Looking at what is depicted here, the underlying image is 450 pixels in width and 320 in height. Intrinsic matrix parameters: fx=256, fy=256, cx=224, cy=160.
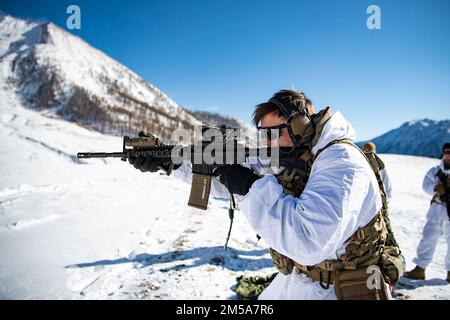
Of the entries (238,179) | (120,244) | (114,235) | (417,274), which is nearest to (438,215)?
(417,274)

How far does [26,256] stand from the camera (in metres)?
4.15

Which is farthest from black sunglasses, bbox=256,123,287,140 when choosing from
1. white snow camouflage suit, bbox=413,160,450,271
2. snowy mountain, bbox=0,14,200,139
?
snowy mountain, bbox=0,14,200,139

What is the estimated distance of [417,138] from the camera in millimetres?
177875

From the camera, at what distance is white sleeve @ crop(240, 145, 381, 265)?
141cm

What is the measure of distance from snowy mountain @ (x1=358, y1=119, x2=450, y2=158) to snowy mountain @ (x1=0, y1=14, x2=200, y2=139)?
139 m

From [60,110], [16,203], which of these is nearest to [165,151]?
[16,203]

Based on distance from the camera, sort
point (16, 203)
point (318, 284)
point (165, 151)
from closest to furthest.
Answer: point (318, 284)
point (165, 151)
point (16, 203)

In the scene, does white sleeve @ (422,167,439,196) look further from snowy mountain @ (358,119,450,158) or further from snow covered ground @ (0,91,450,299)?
snowy mountain @ (358,119,450,158)

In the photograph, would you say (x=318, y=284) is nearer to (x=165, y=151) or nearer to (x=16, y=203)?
(x=165, y=151)

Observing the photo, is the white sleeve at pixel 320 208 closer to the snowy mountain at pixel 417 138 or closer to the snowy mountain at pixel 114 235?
the snowy mountain at pixel 114 235

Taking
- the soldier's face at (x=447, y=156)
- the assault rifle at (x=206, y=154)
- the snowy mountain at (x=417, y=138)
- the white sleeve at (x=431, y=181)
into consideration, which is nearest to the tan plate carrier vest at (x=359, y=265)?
the assault rifle at (x=206, y=154)

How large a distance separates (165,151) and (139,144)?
396 millimetres

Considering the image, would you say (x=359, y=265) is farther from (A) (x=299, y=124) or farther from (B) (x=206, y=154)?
(B) (x=206, y=154)

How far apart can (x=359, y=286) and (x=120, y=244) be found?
15.4 ft
